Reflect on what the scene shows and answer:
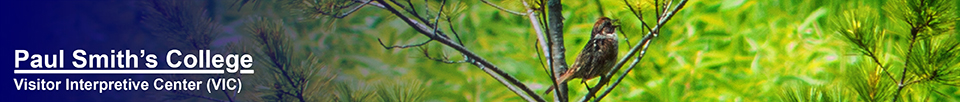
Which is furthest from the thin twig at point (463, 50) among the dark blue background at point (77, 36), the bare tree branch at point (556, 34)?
the dark blue background at point (77, 36)

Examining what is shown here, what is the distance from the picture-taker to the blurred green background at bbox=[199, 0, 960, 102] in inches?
31.5

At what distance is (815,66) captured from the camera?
816mm

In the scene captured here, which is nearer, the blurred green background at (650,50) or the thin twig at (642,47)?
the thin twig at (642,47)

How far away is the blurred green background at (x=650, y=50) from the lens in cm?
80

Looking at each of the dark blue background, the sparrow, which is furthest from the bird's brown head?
the dark blue background

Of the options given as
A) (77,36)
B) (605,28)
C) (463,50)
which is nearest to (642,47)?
(605,28)

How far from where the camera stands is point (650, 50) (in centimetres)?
78

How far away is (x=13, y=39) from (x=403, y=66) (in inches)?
16.6

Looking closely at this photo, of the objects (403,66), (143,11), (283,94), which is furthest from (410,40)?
(143,11)

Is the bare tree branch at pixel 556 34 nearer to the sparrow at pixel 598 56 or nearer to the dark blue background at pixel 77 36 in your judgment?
the sparrow at pixel 598 56

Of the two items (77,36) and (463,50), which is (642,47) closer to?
(463,50)

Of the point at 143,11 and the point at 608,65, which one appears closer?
the point at 608,65

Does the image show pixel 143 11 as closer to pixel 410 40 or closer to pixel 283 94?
pixel 283 94

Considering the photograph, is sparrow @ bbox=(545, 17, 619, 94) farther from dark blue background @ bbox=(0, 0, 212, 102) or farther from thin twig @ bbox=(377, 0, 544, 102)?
dark blue background @ bbox=(0, 0, 212, 102)
